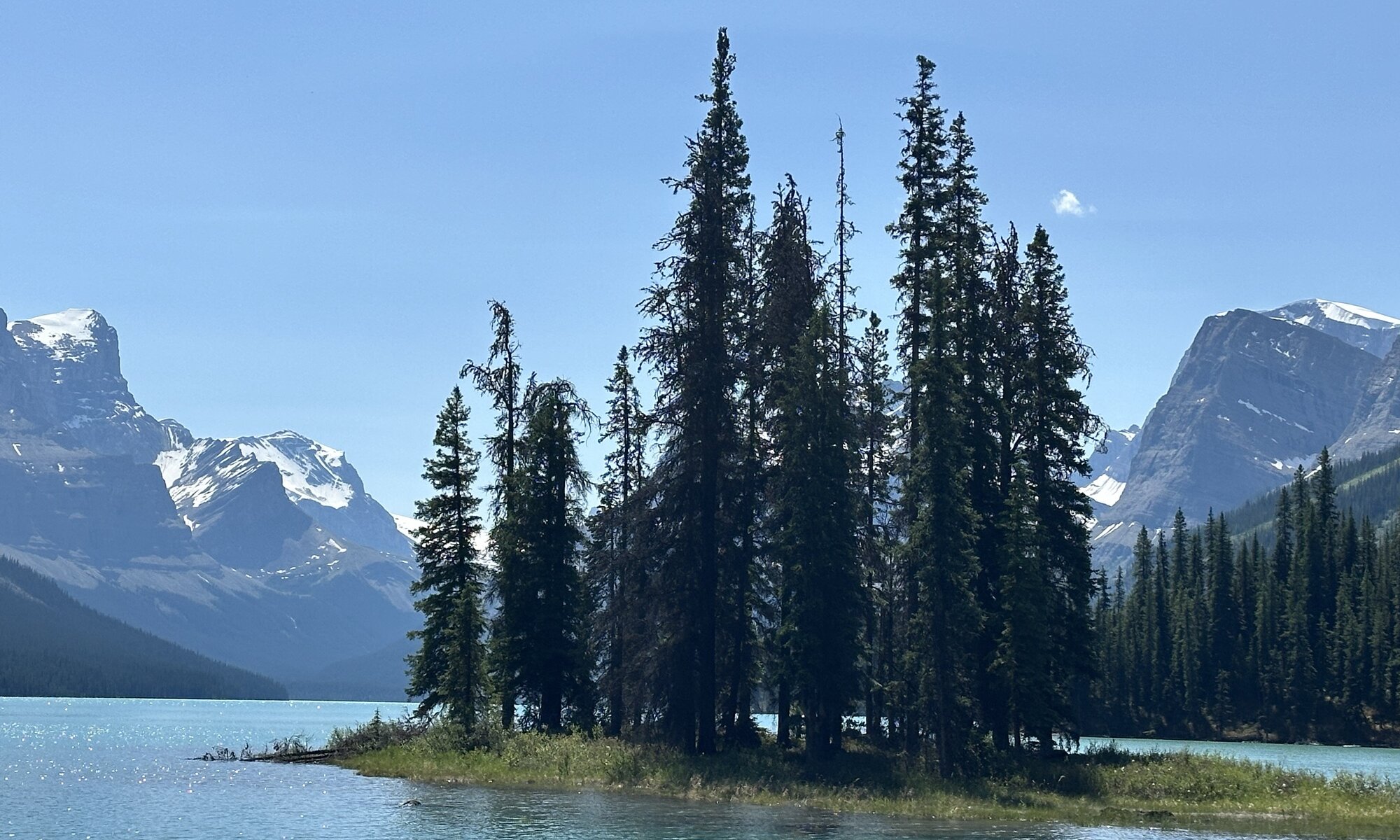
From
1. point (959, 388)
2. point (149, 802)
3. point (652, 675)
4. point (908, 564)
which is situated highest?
point (959, 388)

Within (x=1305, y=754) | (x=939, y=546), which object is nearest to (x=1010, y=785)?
(x=939, y=546)

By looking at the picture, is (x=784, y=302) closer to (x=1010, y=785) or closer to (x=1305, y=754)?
(x=1010, y=785)

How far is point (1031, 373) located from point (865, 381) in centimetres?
687

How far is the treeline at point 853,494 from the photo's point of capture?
4909cm

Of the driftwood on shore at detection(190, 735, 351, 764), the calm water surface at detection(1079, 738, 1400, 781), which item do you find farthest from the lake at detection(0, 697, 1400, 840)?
the calm water surface at detection(1079, 738, 1400, 781)

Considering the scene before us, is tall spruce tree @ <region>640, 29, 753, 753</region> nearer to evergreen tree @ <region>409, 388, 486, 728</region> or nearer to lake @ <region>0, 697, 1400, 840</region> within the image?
lake @ <region>0, 697, 1400, 840</region>

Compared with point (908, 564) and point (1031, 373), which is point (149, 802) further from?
point (1031, 373)

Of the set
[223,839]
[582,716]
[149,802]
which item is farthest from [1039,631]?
[149,802]

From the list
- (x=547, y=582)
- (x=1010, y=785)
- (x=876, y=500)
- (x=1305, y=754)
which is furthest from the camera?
(x=1305, y=754)

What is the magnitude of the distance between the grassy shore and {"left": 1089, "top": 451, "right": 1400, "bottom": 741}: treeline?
110087 millimetres

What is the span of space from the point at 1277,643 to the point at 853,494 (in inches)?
5025

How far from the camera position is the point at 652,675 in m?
52.9

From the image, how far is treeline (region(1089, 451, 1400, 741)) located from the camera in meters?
151

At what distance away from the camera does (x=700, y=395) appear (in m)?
53.2
